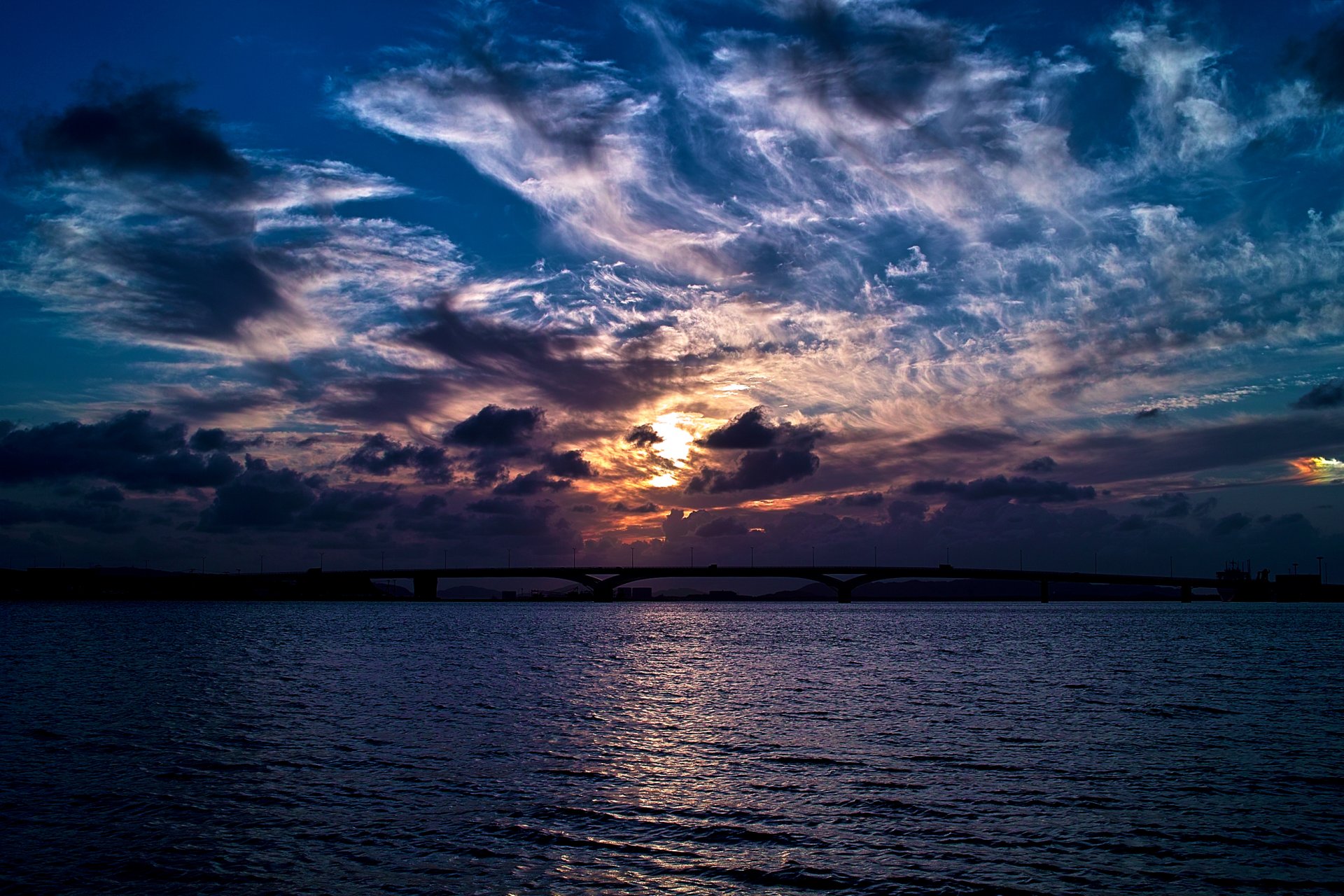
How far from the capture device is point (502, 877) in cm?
1540

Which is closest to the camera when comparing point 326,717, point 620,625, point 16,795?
point 16,795

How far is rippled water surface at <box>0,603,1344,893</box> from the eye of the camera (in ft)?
52.3

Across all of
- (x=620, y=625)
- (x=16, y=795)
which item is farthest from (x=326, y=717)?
(x=620, y=625)

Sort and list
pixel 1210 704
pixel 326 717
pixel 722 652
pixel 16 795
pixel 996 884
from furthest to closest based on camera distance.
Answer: pixel 722 652 < pixel 1210 704 < pixel 326 717 < pixel 16 795 < pixel 996 884

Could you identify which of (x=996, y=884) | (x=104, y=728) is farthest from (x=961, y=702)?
(x=104, y=728)

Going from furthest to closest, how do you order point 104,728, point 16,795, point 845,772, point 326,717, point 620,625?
point 620,625 → point 326,717 → point 104,728 → point 845,772 → point 16,795

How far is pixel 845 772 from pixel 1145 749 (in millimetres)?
10056

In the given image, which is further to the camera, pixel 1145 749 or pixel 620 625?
pixel 620 625

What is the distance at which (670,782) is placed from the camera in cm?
2294

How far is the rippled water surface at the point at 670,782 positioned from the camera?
15953 millimetres

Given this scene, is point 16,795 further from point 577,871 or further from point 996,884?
point 996,884

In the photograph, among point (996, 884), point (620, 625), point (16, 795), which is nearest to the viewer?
point (996, 884)

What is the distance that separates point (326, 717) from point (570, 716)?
8.95 m

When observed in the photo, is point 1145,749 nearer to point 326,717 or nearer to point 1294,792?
point 1294,792
